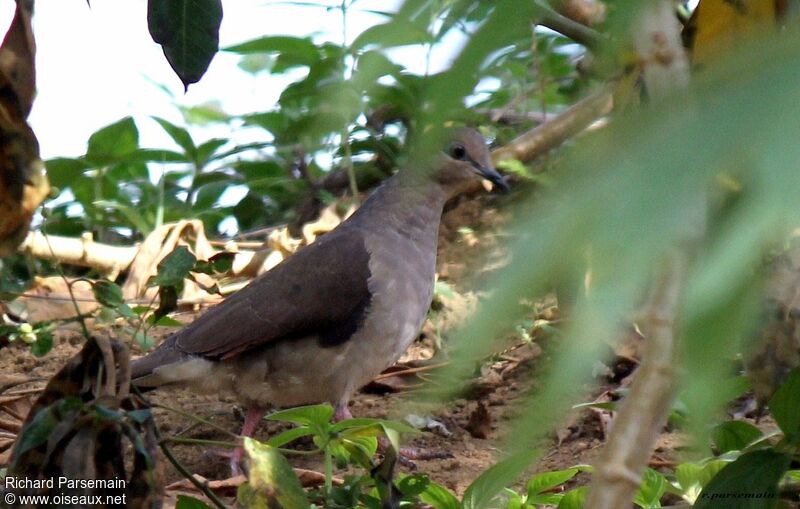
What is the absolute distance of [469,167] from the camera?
4.25 m

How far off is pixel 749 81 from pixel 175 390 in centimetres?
374

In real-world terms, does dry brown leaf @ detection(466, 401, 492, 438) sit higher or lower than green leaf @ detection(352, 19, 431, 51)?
lower

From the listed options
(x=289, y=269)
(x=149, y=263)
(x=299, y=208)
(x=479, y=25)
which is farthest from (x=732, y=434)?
(x=299, y=208)

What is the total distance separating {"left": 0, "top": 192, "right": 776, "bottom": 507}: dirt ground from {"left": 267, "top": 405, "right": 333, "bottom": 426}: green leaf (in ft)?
1.69

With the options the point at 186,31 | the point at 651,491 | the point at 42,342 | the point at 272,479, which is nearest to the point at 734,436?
the point at 651,491

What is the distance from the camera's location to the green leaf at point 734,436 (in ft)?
7.08

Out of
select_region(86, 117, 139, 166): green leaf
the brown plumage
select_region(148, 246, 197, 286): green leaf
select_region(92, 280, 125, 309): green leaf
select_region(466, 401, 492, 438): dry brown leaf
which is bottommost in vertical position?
select_region(466, 401, 492, 438): dry brown leaf

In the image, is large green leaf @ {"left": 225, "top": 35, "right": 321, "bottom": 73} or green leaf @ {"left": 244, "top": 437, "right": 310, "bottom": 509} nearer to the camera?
green leaf @ {"left": 244, "top": 437, "right": 310, "bottom": 509}

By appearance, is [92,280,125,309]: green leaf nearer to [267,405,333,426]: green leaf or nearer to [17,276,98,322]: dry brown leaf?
[17,276,98,322]: dry brown leaf

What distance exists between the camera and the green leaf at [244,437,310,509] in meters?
1.70

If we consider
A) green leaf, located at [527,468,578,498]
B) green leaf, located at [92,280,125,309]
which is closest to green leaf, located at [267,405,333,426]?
green leaf, located at [527,468,578,498]

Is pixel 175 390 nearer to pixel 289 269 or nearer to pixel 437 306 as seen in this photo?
pixel 289 269

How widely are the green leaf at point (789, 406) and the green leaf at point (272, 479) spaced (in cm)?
77

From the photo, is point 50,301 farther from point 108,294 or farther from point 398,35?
point 398,35
